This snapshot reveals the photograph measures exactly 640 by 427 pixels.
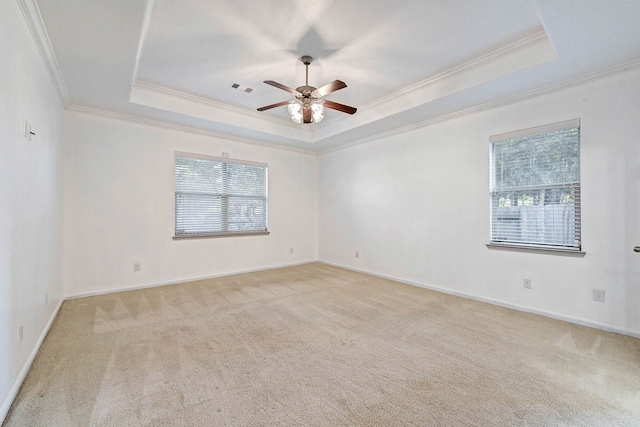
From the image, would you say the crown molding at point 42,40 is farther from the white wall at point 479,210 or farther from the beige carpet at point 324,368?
the white wall at point 479,210

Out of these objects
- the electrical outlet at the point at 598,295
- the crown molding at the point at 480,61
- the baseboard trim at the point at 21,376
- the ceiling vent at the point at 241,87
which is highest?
the ceiling vent at the point at 241,87

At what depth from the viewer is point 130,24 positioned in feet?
6.91

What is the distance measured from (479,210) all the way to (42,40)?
480 cm

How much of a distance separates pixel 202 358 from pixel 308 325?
1.05 metres

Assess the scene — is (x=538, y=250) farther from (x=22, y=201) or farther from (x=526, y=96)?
(x=22, y=201)

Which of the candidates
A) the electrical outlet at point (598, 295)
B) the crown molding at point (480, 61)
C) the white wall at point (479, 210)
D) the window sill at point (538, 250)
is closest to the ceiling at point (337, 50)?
the crown molding at point (480, 61)

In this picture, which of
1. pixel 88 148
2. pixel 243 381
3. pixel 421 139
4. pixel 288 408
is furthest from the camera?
pixel 421 139

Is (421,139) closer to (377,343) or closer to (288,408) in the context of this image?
(377,343)

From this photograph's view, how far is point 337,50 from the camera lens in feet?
→ 9.32

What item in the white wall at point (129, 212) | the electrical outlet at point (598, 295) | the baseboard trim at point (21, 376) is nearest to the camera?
the baseboard trim at point (21, 376)

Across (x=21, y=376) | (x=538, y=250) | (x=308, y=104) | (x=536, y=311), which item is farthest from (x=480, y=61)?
(x=21, y=376)

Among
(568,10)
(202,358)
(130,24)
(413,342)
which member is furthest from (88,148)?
(568,10)

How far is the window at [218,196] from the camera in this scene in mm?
4594

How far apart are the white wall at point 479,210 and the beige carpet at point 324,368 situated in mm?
428
